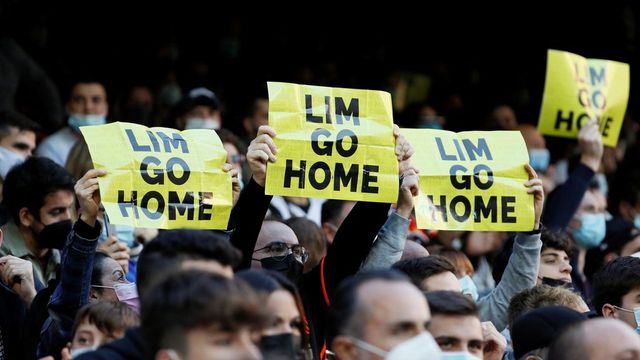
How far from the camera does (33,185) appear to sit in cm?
809

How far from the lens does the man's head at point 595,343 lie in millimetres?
5727

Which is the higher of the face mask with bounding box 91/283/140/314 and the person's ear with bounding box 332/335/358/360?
the person's ear with bounding box 332/335/358/360

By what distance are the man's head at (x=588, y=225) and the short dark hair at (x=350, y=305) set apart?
5.81 metres

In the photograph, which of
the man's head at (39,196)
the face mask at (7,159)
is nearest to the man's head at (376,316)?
the man's head at (39,196)

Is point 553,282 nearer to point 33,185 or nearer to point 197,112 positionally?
point 33,185

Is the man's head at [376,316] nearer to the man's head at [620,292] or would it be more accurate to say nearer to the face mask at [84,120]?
the man's head at [620,292]

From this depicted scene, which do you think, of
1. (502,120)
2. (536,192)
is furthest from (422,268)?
(502,120)

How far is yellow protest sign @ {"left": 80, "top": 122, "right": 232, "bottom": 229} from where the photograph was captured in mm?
6867

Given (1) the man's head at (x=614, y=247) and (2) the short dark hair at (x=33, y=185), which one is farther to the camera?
(1) the man's head at (x=614, y=247)

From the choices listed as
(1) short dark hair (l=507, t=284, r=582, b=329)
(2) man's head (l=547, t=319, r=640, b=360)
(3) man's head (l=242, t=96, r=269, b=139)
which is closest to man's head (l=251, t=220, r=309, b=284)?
(1) short dark hair (l=507, t=284, r=582, b=329)

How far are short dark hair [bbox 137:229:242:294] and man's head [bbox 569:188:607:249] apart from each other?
6.11 meters

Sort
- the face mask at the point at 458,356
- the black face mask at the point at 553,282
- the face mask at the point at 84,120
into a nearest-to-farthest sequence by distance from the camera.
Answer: the face mask at the point at 458,356
the black face mask at the point at 553,282
the face mask at the point at 84,120

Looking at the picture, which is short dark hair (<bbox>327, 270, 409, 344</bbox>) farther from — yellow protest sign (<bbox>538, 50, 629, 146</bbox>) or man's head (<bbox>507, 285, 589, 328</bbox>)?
yellow protest sign (<bbox>538, 50, 629, 146</bbox>)

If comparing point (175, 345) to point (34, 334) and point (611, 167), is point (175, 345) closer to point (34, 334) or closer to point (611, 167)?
point (34, 334)
